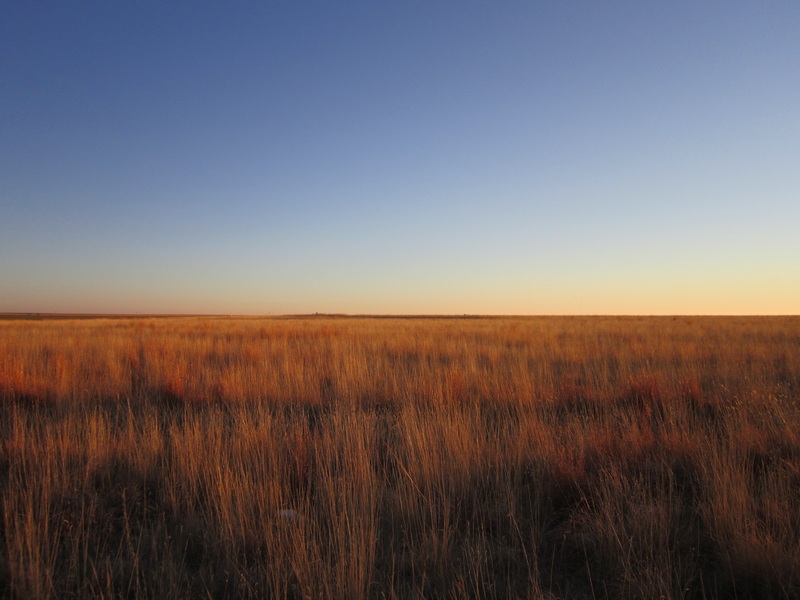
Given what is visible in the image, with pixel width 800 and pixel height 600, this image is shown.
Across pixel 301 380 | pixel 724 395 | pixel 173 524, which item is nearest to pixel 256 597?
pixel 173 524

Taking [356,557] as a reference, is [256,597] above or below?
below

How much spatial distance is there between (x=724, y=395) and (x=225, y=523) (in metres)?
7.41

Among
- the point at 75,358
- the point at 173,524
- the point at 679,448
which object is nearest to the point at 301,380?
the point at 173,524

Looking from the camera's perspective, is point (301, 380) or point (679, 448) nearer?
point (679, 448)

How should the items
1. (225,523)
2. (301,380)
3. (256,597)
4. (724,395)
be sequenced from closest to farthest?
1. (256,597)
2. (225,523)
3. (724,395)
4. (301,380)

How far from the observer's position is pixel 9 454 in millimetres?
4008

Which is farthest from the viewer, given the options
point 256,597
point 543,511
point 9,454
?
point 9,454

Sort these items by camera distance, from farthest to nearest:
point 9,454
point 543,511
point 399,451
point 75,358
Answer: point 75,358 → point 399,451 → point 9,454 → point 543,511

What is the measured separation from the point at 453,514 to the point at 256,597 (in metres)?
1.49

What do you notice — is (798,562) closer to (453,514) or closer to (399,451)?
(453,514)

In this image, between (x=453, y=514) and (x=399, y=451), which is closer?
(x=453, y=514)

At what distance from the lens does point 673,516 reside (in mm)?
2971

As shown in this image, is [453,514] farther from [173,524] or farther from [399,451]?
[173,524]

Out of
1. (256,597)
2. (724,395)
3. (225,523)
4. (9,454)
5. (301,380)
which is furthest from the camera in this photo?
(301,380)
